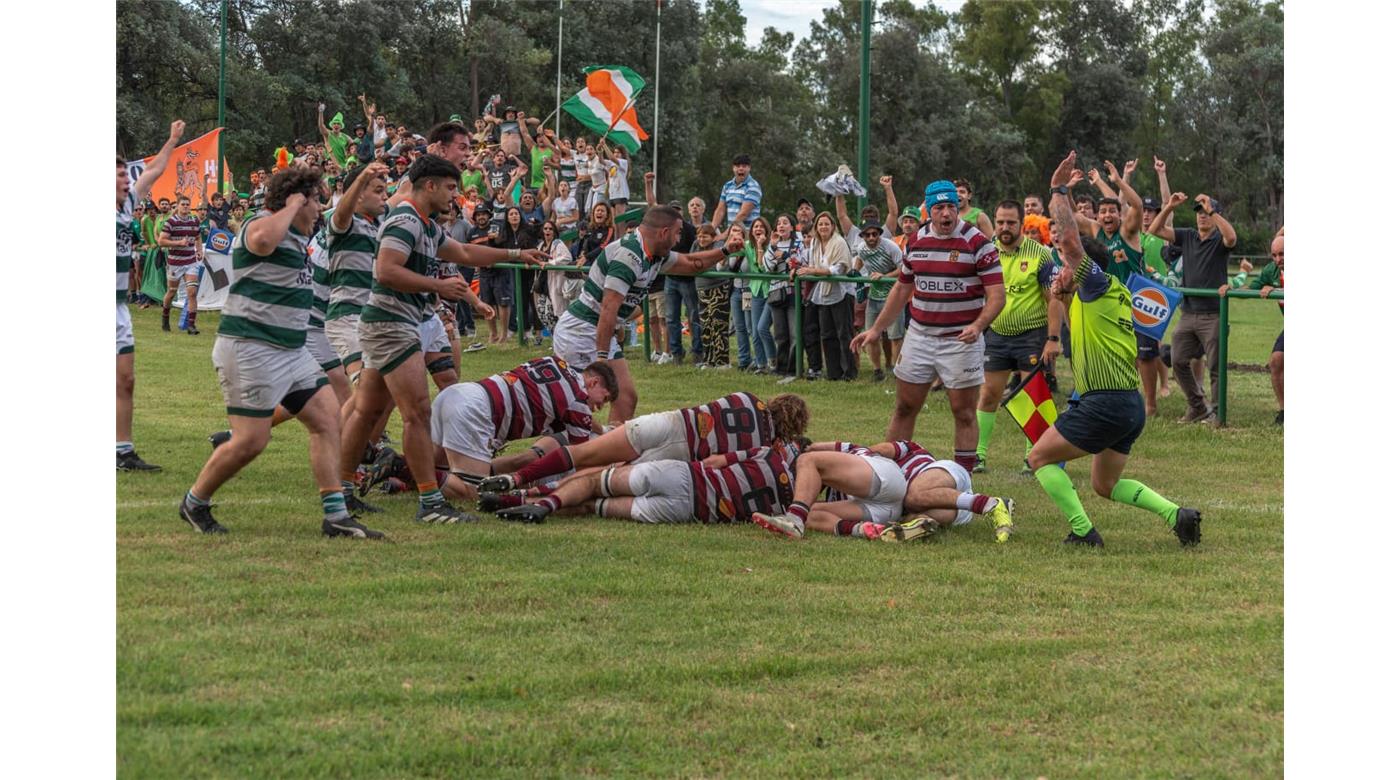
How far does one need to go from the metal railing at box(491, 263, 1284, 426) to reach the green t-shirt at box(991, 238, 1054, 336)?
1.99 m

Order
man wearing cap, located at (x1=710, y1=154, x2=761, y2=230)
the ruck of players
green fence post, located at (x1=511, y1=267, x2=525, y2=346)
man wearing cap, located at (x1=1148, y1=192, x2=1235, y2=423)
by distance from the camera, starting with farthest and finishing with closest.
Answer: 1. green fence post, located at (x1=511, y1=267, x2=525, y2=346)
2. man wearing cap, located at (x1=710, y1=154, x2=761, y2=230)
3. man wearing cap, located at (x1=1148, y1=192, x2=1235, y2=423)
4. the ruck of players

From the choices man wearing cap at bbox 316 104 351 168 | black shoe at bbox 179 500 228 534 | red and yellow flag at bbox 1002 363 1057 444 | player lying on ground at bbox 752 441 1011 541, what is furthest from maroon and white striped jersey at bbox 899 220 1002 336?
Result: man wearing cap at bbox 316 104 351 168

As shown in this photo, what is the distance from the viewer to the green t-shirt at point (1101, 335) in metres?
7.93

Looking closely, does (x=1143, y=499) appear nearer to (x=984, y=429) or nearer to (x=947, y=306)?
(x=947, y=306)

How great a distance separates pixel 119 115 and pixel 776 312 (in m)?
21.5

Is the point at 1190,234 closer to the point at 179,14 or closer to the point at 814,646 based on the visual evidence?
the point at 814,646

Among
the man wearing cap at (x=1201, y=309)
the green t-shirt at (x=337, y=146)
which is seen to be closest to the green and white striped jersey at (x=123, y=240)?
the man wearing cap at (x=1201, y=309)

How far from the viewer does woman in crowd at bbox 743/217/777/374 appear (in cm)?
1661

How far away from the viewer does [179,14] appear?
35.1 metres

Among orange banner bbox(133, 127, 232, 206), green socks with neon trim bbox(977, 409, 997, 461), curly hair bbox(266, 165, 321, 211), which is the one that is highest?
orange banner bbox(133, 127, 232, 206)

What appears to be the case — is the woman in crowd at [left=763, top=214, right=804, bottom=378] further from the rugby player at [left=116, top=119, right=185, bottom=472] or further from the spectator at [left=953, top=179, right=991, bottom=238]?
the rugby player at [left=116, top=119, right=185, bottom=472]

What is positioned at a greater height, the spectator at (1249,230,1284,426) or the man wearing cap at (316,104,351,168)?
the man wearing cap at (316,104,351,168)

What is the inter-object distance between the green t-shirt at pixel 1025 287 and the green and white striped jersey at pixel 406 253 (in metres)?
4.53

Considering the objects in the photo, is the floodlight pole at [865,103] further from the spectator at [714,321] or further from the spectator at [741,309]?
the spectator at [714,321]
